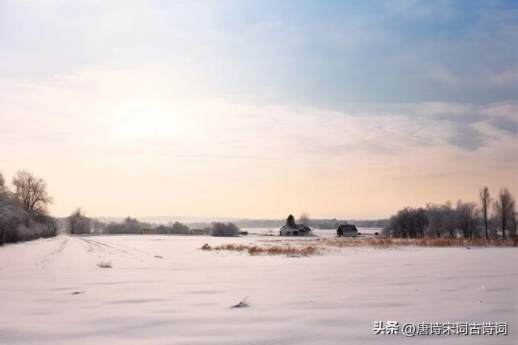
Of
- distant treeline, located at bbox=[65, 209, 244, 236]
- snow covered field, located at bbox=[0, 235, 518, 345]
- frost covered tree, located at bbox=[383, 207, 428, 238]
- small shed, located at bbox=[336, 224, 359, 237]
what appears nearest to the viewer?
snow covered field, located at bbox=[0, 235, 518, 345]

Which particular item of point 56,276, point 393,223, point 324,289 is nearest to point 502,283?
point 324,289

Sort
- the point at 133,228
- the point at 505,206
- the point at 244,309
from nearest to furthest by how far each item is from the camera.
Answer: the point at 244,309
the point at 505,206
the point at 133,228

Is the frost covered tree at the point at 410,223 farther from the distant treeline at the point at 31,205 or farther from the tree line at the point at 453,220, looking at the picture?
the distant treeline at the point at 31,205

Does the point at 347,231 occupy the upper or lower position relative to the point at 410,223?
lower

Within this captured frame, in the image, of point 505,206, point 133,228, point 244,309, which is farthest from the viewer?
point 133,228

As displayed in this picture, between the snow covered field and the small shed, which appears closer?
the snow covered field

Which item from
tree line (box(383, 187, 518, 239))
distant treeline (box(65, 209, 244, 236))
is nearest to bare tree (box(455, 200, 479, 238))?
tree line (box(383, 187, 518, 239))

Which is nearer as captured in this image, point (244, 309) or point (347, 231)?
point (244, 309)

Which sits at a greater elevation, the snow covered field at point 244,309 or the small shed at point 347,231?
the snow covered field at point 244,309

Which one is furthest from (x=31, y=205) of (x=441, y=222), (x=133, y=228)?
(x=441, y=222)

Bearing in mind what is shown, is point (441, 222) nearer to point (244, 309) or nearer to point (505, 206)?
point (505, 206)

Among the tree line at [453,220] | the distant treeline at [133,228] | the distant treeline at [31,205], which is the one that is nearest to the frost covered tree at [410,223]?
the tree line at [453,220]

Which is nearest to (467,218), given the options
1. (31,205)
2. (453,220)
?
(453,220)

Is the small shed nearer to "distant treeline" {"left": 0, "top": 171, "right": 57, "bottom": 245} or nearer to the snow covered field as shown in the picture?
"distant treeline" {"left": 0, "top": 171, "right": 57, "bottom": 245}
